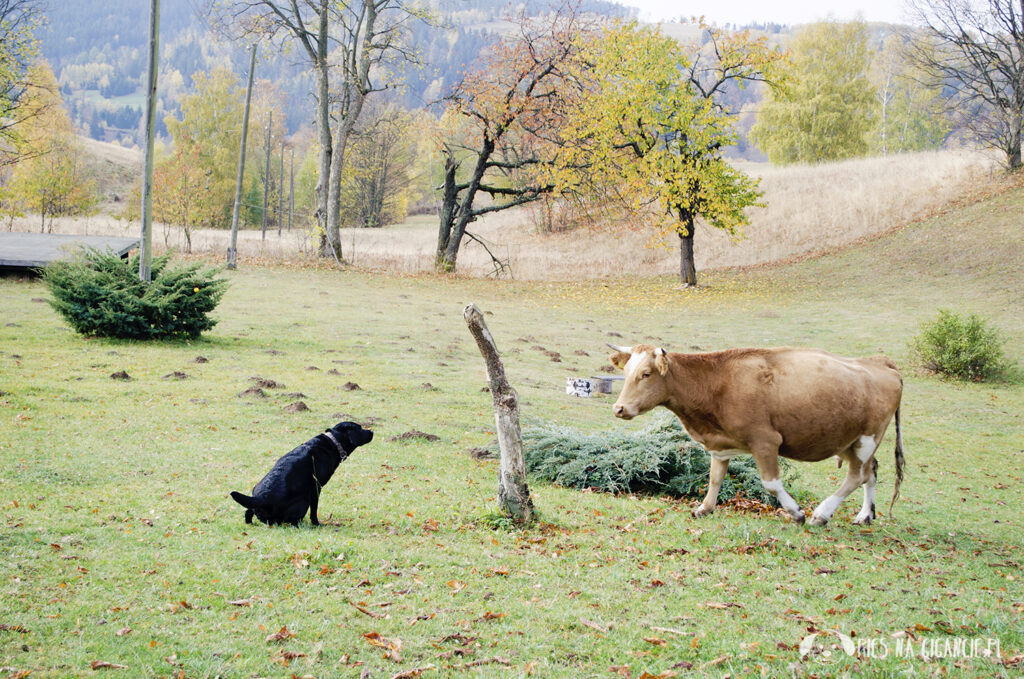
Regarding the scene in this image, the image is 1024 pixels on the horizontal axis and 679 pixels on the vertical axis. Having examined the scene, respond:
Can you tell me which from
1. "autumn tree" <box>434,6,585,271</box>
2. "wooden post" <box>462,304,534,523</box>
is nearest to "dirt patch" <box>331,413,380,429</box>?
"wooden post" <box>462,304,534,523</box>

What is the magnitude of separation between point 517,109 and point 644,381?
30.1m

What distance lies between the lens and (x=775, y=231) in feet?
146

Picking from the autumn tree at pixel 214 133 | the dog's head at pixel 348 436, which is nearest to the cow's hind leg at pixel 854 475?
the dog's head at pixel 348 436

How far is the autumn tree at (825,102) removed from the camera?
60531mm

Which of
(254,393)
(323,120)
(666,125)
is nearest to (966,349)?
(254,393)

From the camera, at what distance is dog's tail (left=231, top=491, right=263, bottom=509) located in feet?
22.0

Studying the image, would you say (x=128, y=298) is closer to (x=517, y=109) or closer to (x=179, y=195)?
(x=517, y=109)

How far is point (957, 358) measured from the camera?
20.0 metres

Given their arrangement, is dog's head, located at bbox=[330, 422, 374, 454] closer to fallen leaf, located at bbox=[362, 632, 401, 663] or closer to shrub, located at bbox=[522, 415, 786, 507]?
fallen leaf, located at bbox=[362, 632, 401, 663]

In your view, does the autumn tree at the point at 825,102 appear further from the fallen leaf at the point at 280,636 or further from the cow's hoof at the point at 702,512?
the fallen leaf at the point at 280,636

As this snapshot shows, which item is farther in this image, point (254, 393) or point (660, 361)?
point (254, 393)

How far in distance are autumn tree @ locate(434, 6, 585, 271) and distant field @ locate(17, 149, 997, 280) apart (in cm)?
441

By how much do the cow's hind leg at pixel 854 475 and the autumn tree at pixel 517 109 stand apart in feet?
92.6

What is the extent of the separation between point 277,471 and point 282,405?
6.22m
